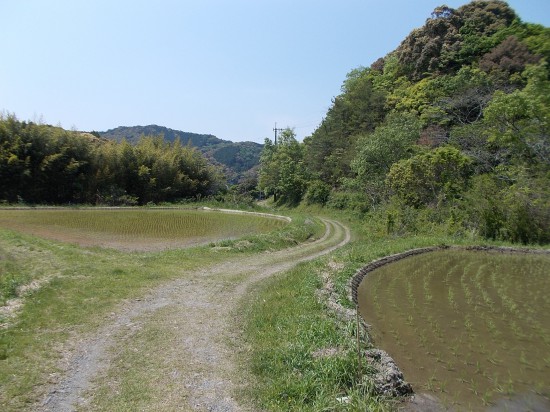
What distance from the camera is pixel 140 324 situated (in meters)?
9.07

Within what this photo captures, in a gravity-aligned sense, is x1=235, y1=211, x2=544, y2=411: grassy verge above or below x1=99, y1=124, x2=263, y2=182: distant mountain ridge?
below

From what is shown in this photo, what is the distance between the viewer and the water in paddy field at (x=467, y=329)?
6824 millimetres

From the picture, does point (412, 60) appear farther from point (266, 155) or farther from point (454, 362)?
point (454, 362)

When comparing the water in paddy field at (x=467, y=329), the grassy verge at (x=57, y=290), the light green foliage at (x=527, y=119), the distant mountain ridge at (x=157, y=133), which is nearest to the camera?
the grassy verge at (x=57, y=290)

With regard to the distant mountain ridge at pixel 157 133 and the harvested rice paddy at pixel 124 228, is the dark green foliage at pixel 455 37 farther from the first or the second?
the distant mountain ridge at pixel 157 133

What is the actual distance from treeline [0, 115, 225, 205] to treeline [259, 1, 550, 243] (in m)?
15.2

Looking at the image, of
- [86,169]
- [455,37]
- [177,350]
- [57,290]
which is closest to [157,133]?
[86,169]

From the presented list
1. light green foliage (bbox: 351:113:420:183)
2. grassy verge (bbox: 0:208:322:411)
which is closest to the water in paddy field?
grassy verge (bbox: 0:208:322:411)

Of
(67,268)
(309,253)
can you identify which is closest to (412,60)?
(309,253)

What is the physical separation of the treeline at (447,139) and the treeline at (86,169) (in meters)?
15.2

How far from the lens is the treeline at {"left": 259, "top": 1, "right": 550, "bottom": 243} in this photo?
24.1m

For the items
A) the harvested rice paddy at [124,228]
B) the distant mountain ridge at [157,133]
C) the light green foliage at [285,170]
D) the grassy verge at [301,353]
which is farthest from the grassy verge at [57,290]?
the distant mountain ridge at [157,133]

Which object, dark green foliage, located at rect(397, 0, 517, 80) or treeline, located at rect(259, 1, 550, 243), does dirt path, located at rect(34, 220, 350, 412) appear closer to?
treeline, located at rect(259, 1, 550, 243)

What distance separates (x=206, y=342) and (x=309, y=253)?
1311 cm
